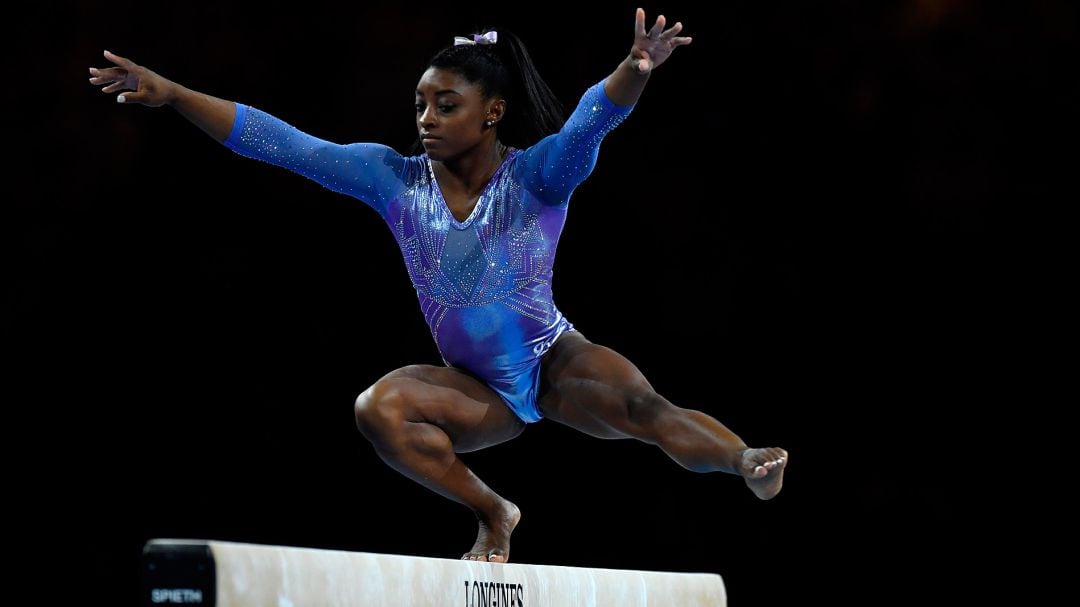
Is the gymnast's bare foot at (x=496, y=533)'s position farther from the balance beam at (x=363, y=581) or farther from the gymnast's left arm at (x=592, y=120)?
the gymnast's left arm at (x=592, y=120)

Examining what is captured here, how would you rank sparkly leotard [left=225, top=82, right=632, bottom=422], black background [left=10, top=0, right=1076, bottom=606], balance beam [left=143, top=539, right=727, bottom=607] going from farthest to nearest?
black background [left=10, top=0, right=1076, bottom=606] < sparkly leotard [left=225, top=82, right=632, bottom=422] < balance beam [left=143, top=539, right=727, bottom=607]

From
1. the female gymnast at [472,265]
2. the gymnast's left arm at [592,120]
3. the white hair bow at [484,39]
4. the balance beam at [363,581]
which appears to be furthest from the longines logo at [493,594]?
the white hair bow at [484,39]

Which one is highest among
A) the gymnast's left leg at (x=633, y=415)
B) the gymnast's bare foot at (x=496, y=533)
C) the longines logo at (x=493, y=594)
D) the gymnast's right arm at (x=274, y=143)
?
the gymnast's right arm at (x=274, y=143)

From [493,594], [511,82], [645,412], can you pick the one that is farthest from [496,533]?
[511,82]

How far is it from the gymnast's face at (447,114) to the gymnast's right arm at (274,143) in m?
0.18

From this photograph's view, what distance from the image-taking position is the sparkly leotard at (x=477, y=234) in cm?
336

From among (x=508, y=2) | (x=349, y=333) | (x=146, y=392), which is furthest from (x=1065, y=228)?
(x=146, y=392)

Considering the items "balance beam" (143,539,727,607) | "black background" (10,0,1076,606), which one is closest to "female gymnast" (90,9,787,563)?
"balance beam" (143,539,727,607)

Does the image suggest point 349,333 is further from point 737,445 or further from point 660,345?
point 737,445

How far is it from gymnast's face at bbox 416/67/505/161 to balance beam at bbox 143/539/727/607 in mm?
1146

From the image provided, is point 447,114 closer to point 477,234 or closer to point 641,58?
point 477,234

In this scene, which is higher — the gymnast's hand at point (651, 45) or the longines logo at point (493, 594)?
the gymnast's hand at point (651, 45)

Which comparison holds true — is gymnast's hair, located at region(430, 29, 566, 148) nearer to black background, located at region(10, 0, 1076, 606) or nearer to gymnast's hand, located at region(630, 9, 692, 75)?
gymnast's hand, located at region(630, 9, 692, 75)

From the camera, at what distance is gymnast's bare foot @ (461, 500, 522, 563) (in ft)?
11.1
